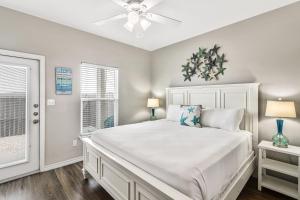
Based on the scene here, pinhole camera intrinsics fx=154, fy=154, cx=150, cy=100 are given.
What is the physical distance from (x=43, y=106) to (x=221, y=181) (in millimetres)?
2916

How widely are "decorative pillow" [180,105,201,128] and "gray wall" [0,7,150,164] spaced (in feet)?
5.42

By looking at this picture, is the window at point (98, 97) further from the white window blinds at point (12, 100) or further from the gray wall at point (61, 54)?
the white window blinds at point (12, 100)

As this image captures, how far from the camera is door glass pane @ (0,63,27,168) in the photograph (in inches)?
93.3

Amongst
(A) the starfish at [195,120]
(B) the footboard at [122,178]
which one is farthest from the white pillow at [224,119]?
(B) the footboard at [122,178]

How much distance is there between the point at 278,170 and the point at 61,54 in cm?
393

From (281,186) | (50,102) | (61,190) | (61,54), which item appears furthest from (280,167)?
(61,54)

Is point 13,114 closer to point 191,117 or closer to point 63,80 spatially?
point 63,80

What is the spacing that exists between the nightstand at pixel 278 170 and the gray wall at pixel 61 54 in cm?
287

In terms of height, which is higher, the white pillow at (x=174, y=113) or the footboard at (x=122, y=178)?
the white pillow at (x=174, y=113)

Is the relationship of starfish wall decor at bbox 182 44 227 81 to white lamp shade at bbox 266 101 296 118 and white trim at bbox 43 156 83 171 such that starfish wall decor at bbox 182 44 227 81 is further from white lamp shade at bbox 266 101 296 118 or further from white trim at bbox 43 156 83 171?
white trim at bbox 43 156 83 171

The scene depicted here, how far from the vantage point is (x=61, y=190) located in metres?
2.17

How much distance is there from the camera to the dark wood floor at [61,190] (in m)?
2.04

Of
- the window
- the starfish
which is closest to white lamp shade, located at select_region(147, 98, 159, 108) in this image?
the window

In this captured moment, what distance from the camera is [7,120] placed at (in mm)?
2412
